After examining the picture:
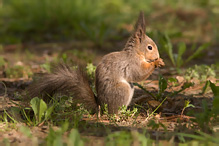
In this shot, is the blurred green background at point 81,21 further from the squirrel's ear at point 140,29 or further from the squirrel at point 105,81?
the squirrel at point 105,81

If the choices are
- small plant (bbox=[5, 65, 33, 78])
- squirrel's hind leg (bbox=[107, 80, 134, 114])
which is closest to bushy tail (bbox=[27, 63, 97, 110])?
squirrel's hind leg (bbox=[107, 80, 134, 114])

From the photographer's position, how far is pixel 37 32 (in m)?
9.29

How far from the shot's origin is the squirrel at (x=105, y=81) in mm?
4066

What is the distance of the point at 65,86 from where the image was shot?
4102mm

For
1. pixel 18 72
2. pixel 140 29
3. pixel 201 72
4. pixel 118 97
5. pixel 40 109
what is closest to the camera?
pixel 40 109

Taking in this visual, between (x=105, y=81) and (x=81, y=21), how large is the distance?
17.2ft

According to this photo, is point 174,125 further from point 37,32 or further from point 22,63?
point 37,32

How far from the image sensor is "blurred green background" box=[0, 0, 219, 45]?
348 inches

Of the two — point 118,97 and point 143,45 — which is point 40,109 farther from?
point 143,45

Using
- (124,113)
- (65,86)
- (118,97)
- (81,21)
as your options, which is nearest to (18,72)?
(65,86)

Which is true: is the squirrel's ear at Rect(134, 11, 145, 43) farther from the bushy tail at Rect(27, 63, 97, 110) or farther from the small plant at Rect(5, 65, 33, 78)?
the small plant at Rect(5, 65, 33, 78)

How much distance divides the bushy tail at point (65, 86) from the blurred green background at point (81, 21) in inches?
156

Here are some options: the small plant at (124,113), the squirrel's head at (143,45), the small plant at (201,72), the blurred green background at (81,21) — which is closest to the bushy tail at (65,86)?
the small plant at (124,113)

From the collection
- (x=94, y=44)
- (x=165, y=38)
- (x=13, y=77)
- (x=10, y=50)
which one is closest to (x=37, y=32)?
(x=10, y=50)
